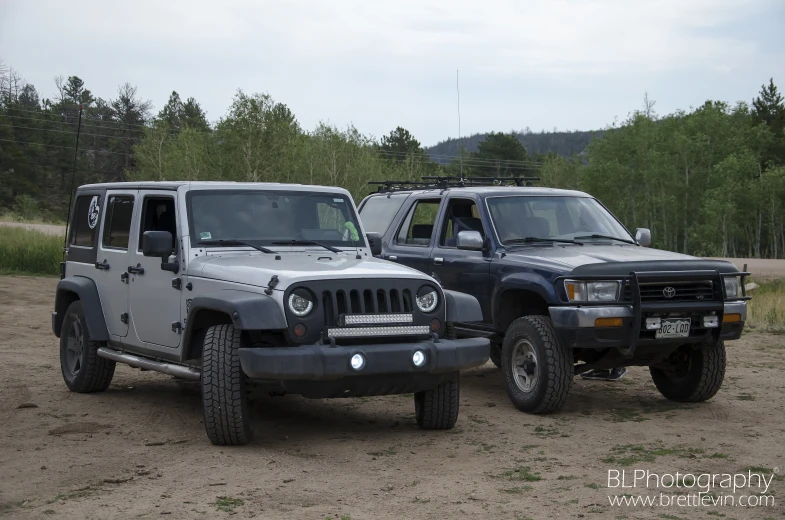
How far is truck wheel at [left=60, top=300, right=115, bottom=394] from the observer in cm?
905

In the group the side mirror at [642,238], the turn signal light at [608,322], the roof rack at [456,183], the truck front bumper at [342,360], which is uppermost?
the roof rack at [456,183]

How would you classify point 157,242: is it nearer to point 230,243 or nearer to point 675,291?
point 230,243

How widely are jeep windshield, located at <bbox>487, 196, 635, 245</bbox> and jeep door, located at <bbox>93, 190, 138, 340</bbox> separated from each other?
3359 millimetres

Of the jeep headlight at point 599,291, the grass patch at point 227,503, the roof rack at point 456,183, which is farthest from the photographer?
the roof rack at point 456,183

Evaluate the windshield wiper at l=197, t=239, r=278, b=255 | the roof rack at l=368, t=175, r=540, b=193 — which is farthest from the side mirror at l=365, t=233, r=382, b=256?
the roof rack at l=368, t=175, r=540, b=193

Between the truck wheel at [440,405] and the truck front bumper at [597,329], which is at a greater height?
the truck front bumper at [597,329]

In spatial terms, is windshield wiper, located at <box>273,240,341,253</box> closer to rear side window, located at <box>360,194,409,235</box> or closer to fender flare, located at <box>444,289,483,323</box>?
fender flare, located at <box>444,289,483,323</box>

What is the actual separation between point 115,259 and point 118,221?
363mm

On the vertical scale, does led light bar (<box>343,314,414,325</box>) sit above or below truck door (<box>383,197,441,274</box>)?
below

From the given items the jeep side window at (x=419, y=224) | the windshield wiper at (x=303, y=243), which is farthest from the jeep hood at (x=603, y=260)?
the windshield wiper at (x=303, y=243)

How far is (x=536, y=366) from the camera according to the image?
8328 millimetres

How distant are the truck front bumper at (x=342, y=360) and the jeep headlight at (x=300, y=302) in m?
0.24

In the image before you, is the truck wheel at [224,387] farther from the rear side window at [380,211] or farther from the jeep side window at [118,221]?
the rear side window at [380,211]

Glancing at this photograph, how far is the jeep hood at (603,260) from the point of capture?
8.03 metres
